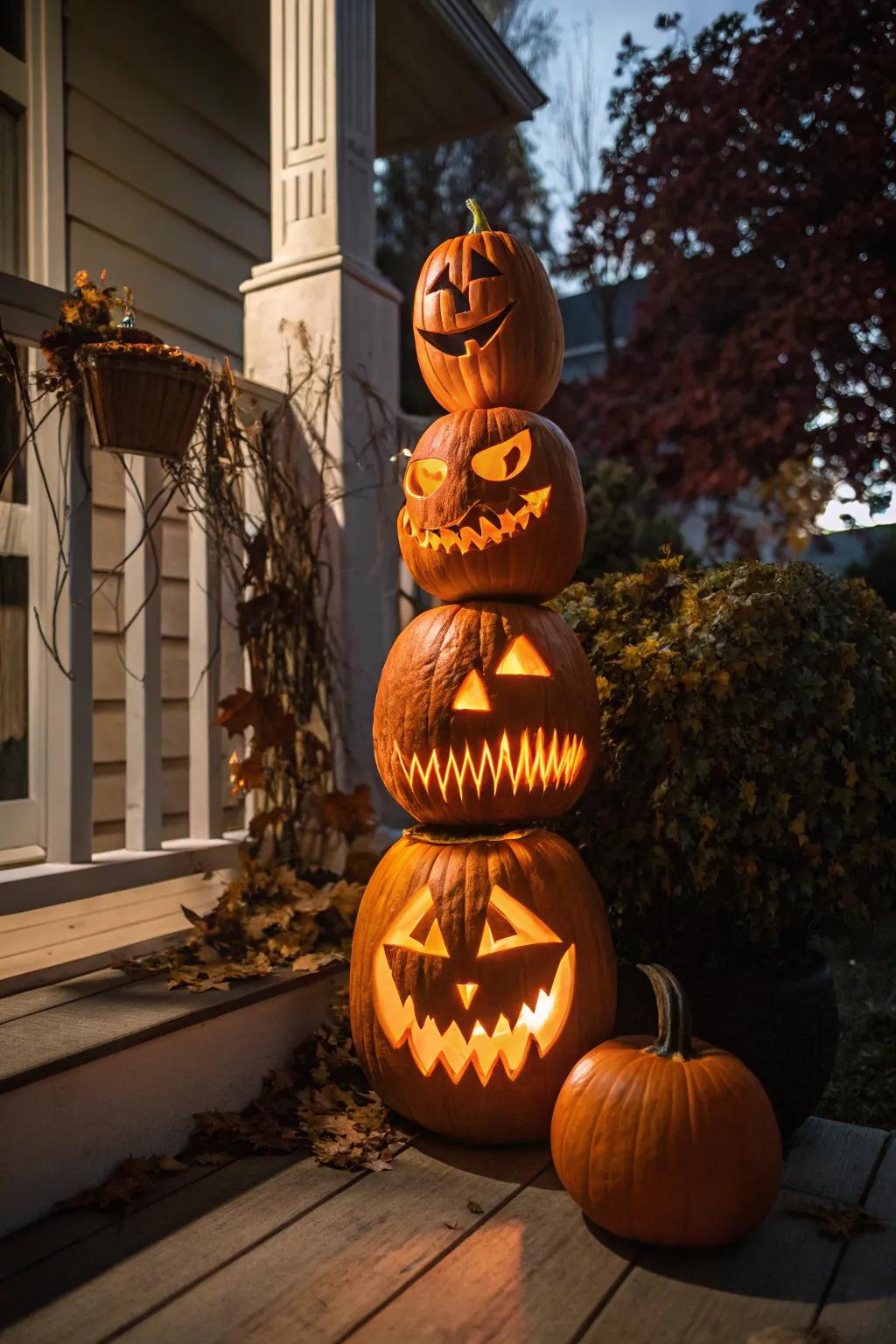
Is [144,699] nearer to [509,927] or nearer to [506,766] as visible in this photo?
[506,766]

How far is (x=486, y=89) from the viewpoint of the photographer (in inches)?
167

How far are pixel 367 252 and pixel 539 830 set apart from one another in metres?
1.92

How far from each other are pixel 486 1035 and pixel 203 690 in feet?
4.39

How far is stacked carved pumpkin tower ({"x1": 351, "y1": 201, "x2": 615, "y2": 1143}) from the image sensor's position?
1.99m

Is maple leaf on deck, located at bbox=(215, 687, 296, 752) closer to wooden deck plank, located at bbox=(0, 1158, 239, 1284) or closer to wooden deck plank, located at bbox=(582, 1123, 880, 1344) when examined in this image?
wooden deck plank, located at bbox=(0, 1158, 239, 1284)

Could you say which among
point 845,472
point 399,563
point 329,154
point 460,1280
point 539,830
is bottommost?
point 460,1280

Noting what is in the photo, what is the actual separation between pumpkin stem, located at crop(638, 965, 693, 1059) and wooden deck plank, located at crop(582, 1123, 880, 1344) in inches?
12.4

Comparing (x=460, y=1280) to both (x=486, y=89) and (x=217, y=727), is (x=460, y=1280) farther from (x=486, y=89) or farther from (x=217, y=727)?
(x=486, y=89)

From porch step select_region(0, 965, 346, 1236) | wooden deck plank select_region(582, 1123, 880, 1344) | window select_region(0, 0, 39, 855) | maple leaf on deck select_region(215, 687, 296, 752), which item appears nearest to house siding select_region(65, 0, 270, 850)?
window select_region(0, 0, 39, 855)

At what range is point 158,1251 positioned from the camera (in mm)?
1628

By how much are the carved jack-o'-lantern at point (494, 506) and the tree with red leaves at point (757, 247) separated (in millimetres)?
3000

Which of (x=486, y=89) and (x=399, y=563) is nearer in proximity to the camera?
(x=399, y=563)

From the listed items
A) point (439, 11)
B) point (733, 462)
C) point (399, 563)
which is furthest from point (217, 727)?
point (733, 462)

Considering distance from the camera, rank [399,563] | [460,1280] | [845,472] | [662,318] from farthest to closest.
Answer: [662,318]
[845,472]
[399,563]
[460,1280]
